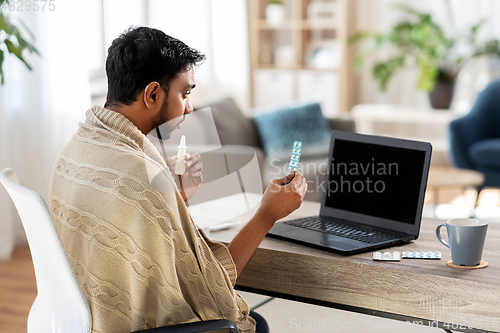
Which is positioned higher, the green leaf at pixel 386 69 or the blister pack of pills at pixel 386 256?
the green leaf at pixel 386 69

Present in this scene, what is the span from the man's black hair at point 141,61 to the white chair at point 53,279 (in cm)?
26

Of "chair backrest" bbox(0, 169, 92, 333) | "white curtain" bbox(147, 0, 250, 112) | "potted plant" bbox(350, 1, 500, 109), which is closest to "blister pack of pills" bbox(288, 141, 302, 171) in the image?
"chair backrest" bbox(0, 169, 92, 333)

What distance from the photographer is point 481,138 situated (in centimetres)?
381

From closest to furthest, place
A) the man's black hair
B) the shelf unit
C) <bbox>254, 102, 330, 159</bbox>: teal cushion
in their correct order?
the man's black hair < <bbox>254, 102, 330, 159</bbox>: teal cushion < the shelf unit

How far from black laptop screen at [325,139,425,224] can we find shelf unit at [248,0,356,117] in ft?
12.0

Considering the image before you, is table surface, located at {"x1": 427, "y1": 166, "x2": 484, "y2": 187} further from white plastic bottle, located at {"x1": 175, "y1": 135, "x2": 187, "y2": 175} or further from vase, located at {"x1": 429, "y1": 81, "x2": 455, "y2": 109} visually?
white plastic bottle, located at {"x1": 175, "y1": 135, "x2": 187, "y2": 175}

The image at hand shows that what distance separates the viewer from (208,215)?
1.43 m

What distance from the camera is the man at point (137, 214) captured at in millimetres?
970

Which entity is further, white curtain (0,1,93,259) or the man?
white curtain (0,1,93,259)

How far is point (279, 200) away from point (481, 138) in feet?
10.1

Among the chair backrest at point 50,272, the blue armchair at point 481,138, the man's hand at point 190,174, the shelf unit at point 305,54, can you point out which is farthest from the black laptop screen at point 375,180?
the shelf unit at point 305,54

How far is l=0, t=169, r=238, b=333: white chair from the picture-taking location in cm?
92

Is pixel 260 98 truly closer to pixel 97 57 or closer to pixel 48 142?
pixel 97 57

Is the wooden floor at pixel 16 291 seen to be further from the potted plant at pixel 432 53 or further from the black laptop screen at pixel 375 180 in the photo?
the potted plant at pixel 432 53
